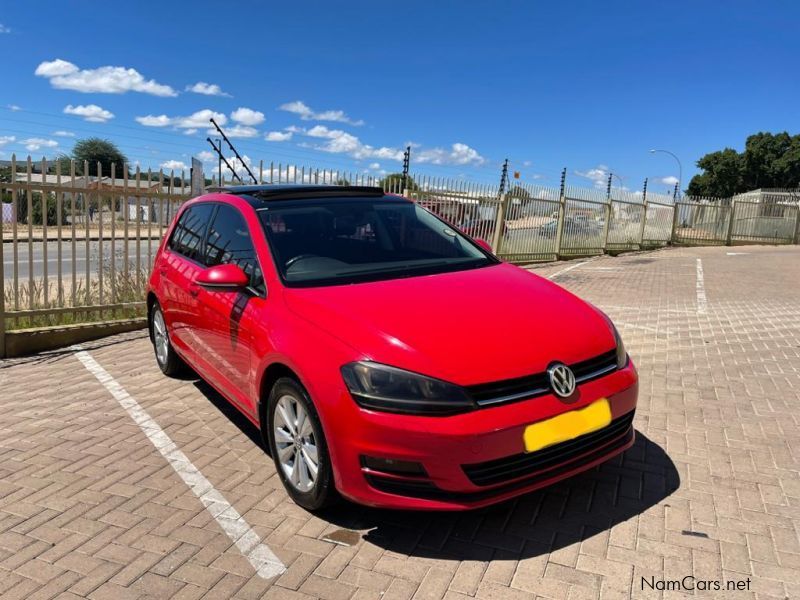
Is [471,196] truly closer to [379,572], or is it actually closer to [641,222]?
[641,222]

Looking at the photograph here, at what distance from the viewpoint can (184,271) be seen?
4.59 meters

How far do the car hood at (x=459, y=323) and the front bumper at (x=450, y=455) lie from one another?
0.62 feet

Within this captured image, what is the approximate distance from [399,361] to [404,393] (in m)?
0.14

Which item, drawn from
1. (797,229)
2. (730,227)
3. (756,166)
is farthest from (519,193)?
(756,166)

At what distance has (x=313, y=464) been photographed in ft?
9.46

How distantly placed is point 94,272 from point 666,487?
6.71 metres

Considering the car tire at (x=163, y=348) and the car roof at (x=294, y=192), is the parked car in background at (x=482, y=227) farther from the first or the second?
the car roof at (x=294, y=192)

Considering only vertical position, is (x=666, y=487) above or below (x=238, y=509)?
above

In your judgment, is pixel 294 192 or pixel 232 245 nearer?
pixel 232 245

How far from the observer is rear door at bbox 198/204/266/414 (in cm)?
337

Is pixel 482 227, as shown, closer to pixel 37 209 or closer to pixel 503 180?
pixel 503 180

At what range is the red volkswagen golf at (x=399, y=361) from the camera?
250 centimetres

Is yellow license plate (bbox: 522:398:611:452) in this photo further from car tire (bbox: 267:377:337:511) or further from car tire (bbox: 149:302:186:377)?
car tire (bbox: 149:302:186:377)

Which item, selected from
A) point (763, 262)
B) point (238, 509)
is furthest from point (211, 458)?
point (763, 262)
